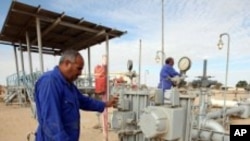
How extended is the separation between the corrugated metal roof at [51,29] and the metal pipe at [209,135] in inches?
221

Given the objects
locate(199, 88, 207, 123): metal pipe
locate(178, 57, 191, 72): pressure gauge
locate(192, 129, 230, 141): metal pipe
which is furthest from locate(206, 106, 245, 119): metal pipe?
locate(178, 57, 191, 72): pressure gauge

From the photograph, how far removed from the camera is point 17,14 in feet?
30.2

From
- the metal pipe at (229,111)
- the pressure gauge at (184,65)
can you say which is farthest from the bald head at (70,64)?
the metal pipe at (229,111)

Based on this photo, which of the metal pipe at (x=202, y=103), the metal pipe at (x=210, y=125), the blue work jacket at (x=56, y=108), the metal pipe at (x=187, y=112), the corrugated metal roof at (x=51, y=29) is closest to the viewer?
the blue work jacket at (x=56, y=108)

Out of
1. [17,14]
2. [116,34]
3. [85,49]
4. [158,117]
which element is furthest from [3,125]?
[158,117]

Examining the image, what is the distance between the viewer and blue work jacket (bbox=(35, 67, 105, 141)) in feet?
7.80

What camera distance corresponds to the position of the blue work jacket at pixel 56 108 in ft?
7.80

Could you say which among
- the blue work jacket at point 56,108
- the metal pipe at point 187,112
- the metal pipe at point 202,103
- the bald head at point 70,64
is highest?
the bald head at point 70,64

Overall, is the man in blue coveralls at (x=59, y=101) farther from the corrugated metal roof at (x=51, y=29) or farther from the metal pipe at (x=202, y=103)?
the metal pipe at (x=202, y=103)

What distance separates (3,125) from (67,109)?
8858mm

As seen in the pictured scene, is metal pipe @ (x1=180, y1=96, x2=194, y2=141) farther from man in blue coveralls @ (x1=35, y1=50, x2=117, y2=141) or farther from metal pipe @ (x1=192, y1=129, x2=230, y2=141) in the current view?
metal pipe @ (x1=192, y1=129, x2=230, y2=141)

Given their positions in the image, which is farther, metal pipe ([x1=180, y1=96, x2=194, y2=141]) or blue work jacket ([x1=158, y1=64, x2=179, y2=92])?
blue work jacket ([x1=158, y1=64, x2=179, y2=92])

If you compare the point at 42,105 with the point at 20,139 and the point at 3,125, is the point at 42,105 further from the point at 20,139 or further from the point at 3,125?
the point at 3,125

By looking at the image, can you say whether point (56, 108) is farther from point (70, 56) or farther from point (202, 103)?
point (202, 103)
